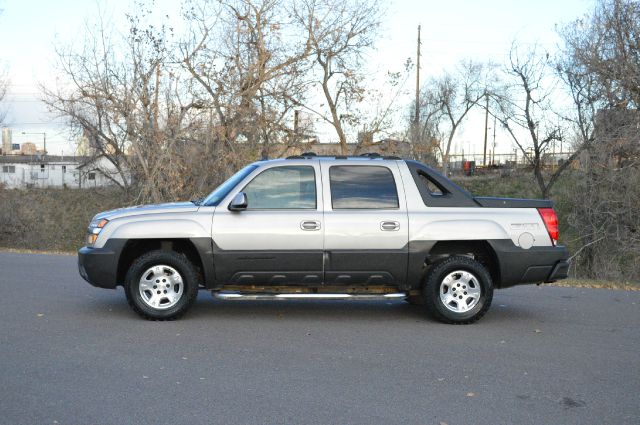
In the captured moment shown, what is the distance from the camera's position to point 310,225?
7.91 m

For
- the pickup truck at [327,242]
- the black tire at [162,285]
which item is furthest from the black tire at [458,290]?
the black tire at [162,285]

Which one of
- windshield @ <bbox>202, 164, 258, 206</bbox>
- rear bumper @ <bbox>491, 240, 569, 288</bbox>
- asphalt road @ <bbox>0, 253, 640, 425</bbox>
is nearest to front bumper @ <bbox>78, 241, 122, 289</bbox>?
asphalt road @ <bbox>0, 253, 640, 425</bbox>

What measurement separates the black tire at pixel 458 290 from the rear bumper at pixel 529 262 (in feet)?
0.84

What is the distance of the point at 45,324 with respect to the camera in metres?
7.80

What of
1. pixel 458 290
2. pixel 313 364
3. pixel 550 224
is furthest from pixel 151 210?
pixel 550 224

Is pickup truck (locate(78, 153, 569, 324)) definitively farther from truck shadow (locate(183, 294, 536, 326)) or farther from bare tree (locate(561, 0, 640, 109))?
bare tree (locate(561, 0, 640, 109))

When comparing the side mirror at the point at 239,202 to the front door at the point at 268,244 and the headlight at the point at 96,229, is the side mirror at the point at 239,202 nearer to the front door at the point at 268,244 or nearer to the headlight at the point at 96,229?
the front door at the point at 268,244

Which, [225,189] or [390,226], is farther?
[225,189]

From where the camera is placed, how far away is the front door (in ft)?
25.8

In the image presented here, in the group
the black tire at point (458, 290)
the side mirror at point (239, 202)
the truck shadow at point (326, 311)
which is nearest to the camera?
the side mirror at point (239, 202)

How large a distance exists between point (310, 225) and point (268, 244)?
1.72 ft

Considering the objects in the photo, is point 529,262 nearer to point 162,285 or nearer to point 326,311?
point 326,311

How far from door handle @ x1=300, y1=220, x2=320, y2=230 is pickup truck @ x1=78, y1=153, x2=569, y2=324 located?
1 centimetres

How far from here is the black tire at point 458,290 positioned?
316 inches
